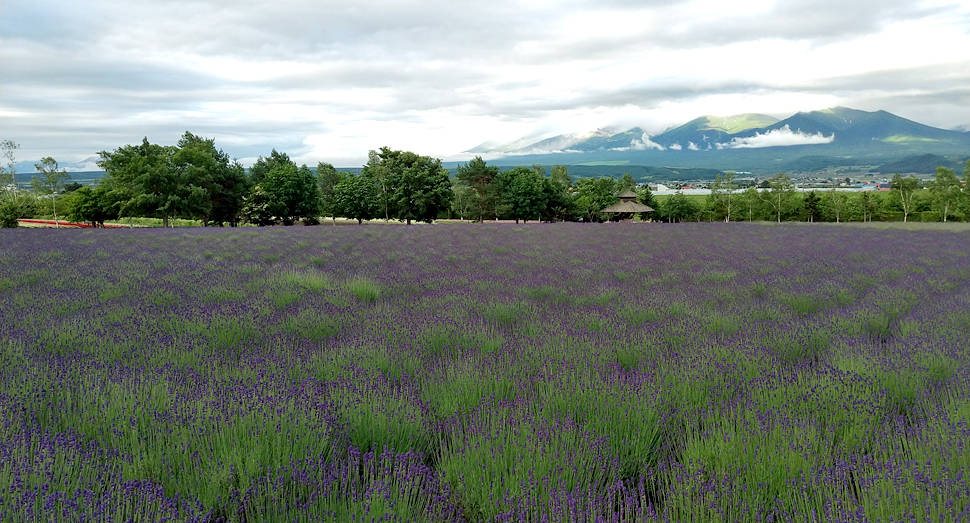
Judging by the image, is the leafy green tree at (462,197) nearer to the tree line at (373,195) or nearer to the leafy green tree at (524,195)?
the tree line at (373,195)

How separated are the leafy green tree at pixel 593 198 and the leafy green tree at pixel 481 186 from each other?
14074 mm

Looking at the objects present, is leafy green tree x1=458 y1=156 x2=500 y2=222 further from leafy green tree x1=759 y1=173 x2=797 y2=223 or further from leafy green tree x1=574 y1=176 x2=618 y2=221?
leafy green tree x1=759 y1=173 x2=797 y2=223

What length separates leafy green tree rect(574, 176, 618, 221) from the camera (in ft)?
229

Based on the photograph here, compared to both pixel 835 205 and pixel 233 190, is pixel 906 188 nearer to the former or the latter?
pixel 835 205

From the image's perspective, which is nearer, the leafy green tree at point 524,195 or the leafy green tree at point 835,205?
the leafy green tree at point 524,195

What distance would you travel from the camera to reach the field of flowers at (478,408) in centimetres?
189

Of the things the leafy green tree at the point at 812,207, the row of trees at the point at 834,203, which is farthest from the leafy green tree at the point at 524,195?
the leafy green tree at the point at 812,207

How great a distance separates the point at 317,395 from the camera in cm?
287

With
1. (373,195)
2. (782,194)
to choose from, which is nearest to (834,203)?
(782,194)

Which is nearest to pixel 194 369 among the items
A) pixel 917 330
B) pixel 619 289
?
pixel 619 289

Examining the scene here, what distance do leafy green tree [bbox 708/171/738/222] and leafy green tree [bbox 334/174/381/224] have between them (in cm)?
4853

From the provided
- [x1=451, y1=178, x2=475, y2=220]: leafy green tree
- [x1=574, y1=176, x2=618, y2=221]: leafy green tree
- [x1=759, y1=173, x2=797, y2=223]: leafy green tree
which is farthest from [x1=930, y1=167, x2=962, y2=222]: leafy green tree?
[x1=451, y1=178, x2=475, y2=220]: leafy green tree

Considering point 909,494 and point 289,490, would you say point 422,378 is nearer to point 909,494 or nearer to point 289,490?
point 289,490

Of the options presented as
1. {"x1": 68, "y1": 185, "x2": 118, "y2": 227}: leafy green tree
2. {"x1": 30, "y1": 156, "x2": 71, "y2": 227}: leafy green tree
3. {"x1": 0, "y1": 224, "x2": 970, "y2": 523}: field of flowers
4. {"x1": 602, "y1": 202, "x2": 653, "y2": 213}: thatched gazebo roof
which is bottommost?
{"x1": 0, "y1": 224, "x2": 970, "y2": 523}: field of flowers
